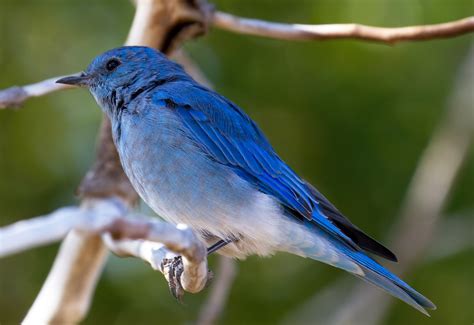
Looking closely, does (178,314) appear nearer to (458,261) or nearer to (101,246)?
(101,246)

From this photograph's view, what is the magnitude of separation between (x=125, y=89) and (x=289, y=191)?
1.23m

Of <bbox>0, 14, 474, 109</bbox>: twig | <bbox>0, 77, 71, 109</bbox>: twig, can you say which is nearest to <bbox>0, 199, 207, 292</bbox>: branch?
<bbox>0, 77, 71, 109</bbox>: twig

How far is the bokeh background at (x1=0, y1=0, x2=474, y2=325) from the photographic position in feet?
20.3

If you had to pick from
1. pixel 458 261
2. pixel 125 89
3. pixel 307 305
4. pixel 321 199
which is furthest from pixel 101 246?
pixel 458 261

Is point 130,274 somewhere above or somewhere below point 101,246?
below

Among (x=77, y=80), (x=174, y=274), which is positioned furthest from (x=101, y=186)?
(x=174, y=274)

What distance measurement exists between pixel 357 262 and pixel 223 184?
2.82 ft

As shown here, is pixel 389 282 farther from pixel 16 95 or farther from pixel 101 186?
pixel 16 95

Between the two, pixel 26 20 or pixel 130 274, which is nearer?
pixel 130 274

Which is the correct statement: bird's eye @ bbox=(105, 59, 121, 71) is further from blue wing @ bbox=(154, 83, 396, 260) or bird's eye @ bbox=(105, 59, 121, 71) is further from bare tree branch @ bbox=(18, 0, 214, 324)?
blue wing @ bbox=(154, 83, 396, 260)

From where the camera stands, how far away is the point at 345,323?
5902mm

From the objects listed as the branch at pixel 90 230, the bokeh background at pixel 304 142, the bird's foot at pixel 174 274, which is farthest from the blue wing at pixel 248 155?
the branch at pixel 90 230

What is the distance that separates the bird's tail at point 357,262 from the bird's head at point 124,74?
1433mm

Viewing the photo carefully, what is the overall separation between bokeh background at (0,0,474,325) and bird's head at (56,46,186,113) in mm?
1330
